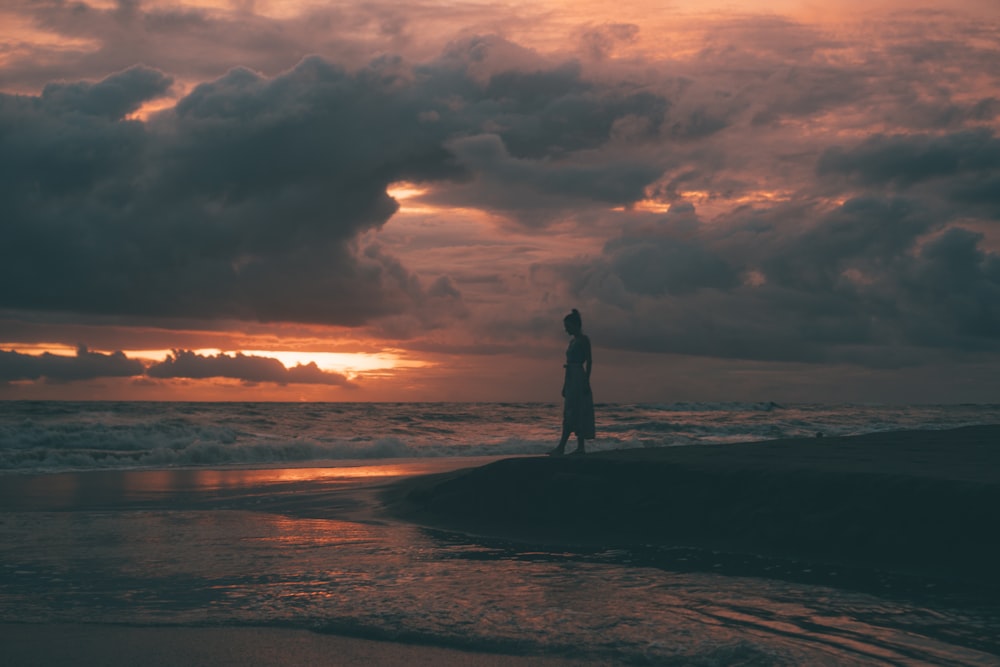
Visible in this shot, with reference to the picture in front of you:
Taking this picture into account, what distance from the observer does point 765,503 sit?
9055mm

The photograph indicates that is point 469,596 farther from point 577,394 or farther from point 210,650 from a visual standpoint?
point 577,394

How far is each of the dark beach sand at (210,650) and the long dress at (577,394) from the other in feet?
24.4

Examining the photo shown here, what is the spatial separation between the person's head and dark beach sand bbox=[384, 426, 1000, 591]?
1988mm

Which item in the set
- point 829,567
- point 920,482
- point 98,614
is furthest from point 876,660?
point 98,614

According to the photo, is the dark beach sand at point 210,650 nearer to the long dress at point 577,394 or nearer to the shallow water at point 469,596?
the shallow water at point 469,596

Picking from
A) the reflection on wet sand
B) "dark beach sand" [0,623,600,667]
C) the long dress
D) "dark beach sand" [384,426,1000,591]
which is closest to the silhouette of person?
the long dress

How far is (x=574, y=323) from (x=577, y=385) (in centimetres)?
97

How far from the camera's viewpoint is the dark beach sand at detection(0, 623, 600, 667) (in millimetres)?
5238

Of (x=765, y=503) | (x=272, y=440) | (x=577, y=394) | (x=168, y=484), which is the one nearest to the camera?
(x=765, y=503)

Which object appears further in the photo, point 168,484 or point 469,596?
point 168,484

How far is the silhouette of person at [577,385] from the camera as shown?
504 inches

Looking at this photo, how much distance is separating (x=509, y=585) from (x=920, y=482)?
425 cm

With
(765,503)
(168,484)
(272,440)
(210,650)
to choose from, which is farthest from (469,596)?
(272,440)

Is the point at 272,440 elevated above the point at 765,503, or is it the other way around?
the point at 765,503
